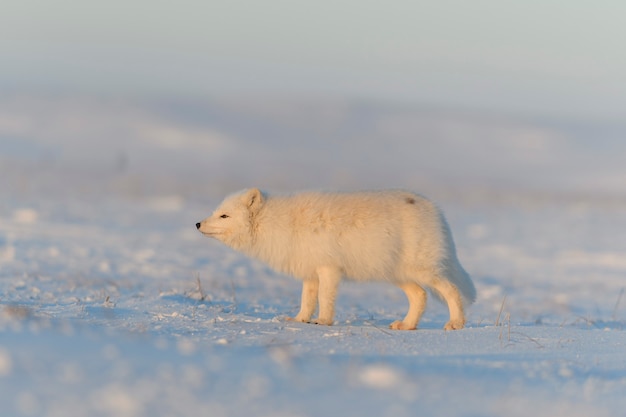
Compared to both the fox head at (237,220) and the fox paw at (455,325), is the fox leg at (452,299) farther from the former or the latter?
the fox head at (237,220)

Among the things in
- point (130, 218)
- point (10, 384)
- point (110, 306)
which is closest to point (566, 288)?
point (110, 306)

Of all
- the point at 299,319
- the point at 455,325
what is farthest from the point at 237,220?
the point at 455,325

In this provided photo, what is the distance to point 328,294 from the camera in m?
6.77

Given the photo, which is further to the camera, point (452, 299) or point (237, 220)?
point (237, 220)

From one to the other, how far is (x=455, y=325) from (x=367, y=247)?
0.98m

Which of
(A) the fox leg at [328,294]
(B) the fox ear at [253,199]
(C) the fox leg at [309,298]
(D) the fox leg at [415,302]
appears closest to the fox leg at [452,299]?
(D) the fox leg at [415,302]

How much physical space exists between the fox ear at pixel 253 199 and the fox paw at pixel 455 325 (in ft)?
6.37

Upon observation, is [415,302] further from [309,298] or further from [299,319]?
[299,319]

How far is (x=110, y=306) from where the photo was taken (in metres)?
6.72

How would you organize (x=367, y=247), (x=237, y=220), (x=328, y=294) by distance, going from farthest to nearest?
(x=237, y=220) → (x=328, y=294) → (x=367, y=247)

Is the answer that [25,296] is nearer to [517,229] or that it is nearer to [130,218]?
[130,218]

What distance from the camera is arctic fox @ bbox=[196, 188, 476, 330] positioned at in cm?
671

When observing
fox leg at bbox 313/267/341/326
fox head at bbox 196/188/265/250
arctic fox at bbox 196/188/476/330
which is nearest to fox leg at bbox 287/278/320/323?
arctic fox at bbox 196/188/476/330

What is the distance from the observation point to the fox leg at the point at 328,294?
676 centimetres
